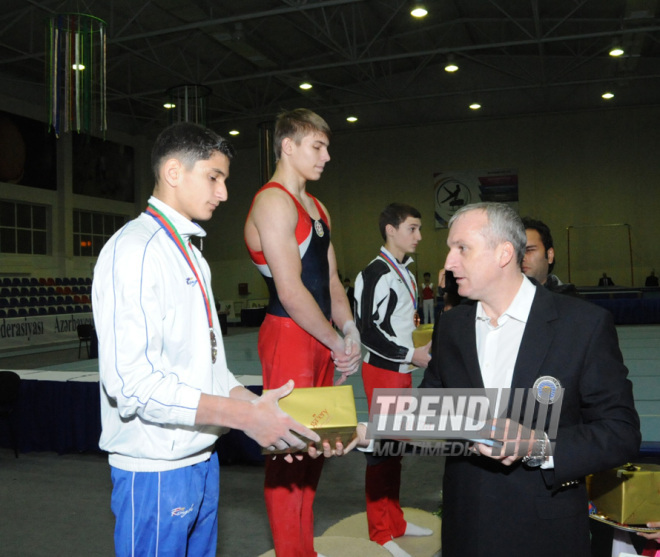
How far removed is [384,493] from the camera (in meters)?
3.31

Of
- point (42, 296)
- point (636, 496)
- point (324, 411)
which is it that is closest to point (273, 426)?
point (324, 411)

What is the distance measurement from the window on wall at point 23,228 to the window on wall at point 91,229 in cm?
119

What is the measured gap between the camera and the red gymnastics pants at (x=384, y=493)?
327 centimetres

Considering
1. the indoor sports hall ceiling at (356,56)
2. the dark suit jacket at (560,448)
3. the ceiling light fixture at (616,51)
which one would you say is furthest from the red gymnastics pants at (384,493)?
the ceiling light fixture at (616,51)

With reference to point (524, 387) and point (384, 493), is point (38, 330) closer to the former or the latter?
point (384, 493)

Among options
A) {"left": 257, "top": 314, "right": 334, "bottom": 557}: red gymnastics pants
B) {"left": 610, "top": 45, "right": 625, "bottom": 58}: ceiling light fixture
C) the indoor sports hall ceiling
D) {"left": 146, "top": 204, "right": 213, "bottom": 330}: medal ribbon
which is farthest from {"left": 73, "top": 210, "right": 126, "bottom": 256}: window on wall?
{"left": 146, "top": 204, "right": 213, "bottom": 330}: medal ribbon

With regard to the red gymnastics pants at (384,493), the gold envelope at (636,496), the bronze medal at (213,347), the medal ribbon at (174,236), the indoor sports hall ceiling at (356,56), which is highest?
the indoor sports hall ceiling at (356,56)

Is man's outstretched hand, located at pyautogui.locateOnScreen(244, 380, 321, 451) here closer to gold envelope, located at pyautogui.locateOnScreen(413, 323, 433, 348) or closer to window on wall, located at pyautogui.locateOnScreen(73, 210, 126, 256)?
gold envelope, located at pyautogui.locateOnScreen(413, 323, 433, 348)

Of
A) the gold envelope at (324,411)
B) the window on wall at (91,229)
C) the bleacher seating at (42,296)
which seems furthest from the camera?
the window on wall at (91,229)

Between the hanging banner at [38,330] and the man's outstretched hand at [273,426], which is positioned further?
the hanging banner at [38,330]

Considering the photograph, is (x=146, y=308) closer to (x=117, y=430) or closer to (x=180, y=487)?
(x=117, y=430)

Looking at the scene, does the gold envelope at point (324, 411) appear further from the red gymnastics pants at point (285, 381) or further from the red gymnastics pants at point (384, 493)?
the red gymnastics pants at point (384, 493)

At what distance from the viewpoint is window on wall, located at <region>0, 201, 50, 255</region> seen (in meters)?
18.5

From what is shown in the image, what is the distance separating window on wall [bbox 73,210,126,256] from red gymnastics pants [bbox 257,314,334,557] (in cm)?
2017
